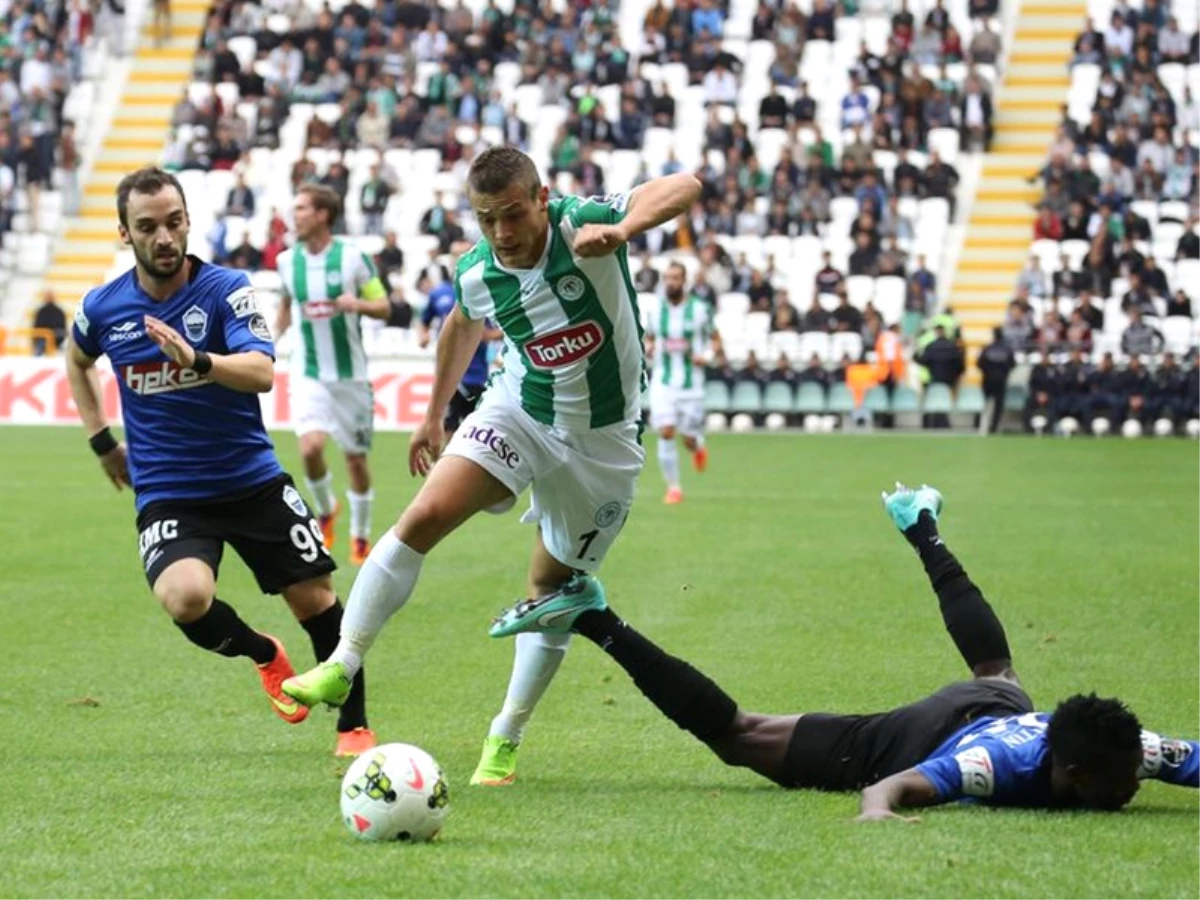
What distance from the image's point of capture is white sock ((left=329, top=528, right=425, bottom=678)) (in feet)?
24.5

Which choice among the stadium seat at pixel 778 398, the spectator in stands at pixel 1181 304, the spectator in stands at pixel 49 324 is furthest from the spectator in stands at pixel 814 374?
the spectator in stands at pixel 49 324

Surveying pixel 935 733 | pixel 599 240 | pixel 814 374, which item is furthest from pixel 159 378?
pixel 814 374

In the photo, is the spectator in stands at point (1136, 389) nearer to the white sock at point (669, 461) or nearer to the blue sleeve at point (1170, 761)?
the white sock at point (669, 461)

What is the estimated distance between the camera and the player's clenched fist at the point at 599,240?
267 inches

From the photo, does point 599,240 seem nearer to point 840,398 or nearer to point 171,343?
point 171,343

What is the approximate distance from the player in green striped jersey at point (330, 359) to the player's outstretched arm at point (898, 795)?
8.75 meters

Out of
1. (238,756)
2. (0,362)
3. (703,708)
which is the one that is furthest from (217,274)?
(0,362)

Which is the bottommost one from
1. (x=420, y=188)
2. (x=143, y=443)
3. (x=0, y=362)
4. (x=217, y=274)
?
(x=0, y=362)

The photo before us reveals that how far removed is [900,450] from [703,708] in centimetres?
2148

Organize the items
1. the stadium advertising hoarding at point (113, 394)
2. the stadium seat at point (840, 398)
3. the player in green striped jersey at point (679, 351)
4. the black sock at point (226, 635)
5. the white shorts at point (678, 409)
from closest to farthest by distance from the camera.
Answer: the black sock at point (226, 635), the white shorts at point (678, 409), the player in green striped jersey at point (679, 351), the stadium advertising hoarding at point (113, 394), the stadium seat at point (840, 398)

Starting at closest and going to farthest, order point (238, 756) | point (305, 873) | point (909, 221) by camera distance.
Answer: point (305, 873) < point (238, 756) < point (909, 221)

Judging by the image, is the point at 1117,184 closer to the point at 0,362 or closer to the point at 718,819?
the point at 0,362

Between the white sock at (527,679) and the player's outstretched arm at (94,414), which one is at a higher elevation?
the player's outstretched arm at (94,414)

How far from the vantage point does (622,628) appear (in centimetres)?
745
